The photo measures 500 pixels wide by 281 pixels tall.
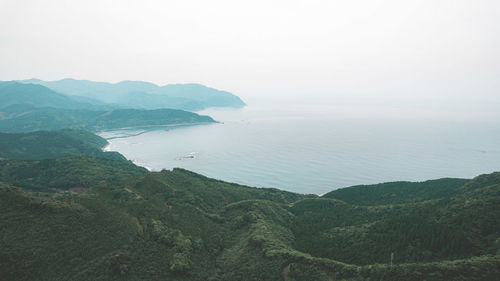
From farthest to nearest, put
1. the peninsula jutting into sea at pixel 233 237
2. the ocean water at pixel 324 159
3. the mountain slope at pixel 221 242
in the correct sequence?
1. the ocean water at pixel 324 159
2. the peninsula jutting into sea at pixel 233 237
3. the mountain slope at pixel 221 242

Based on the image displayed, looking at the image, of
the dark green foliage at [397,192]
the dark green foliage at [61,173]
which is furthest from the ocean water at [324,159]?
the dark green foliage at [61,173]

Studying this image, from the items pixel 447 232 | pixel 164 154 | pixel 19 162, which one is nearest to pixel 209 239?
pixel 447 232

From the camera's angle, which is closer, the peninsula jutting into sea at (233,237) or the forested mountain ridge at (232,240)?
the forested mountain ridge at (232,240)

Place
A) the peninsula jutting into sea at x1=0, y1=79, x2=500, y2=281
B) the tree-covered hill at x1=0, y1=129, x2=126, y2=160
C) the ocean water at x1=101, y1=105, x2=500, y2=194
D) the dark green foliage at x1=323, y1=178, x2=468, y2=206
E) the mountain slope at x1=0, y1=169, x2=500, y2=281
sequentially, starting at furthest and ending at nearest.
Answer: the tree-covered hill at x1=0, y1=129, x2=126, y2=160
the ocean water at x1=101, y1=105, x2=500, y2=194
the dark green foliage at x1=323, y1=178, x2=468, y2=206
the peninsula jutting into sea at x1=0, y1=79, x2=500, y2=281
the mountain slope at x1=0, y1=169, x2=500, y2=281

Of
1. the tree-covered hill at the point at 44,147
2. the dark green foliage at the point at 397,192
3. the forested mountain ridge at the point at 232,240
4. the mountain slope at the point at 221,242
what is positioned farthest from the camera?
the tree-covered hill at the point at 44,147

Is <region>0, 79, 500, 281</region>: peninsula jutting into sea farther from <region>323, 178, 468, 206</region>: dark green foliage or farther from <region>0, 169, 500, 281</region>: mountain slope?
<region>323, 178, 468, 206</region>: dark green foliage

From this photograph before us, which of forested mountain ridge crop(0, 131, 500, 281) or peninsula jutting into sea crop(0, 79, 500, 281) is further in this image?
peninsula jutting into sea crop(0, 79, 500, 281)

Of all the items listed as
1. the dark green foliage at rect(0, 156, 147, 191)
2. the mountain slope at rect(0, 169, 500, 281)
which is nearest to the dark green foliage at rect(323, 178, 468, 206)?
the mountain slope at rect(0, 169, 500, 281)

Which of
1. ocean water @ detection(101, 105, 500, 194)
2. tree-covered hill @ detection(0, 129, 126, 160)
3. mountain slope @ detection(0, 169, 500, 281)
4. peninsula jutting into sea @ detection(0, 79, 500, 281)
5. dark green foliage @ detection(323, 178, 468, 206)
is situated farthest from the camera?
tree-covered hill @ detection(0, 129, 126, 160)

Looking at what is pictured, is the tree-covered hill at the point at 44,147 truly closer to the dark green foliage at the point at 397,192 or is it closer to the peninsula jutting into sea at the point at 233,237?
the peninsula jutting into sea at the point at 233,237
